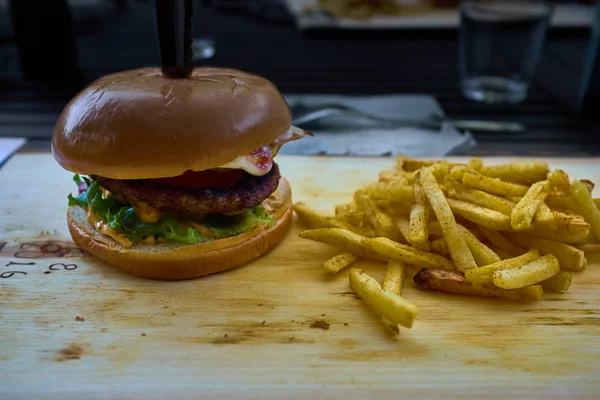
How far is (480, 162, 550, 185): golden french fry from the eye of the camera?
3072mm

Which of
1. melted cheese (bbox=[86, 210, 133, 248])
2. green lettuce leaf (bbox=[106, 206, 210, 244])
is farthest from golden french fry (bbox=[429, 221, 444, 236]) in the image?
melted cheese (bbox=[86, 210, 133, 248])

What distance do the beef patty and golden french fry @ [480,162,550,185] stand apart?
1.29 metres

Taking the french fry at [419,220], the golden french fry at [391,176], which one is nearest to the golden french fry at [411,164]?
the golden french fry at [391,176]

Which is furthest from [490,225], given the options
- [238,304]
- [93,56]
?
[93,56]

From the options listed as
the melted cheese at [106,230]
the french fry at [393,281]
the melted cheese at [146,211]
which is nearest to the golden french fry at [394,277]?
the french fry at [393,281]

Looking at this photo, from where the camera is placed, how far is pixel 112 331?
8.04ft

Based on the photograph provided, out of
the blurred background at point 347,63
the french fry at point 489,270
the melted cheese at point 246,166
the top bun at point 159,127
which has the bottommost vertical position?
the blurred background at point 347,63

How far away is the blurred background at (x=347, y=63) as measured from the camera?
15.8 feet

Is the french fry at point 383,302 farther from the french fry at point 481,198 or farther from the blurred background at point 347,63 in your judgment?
the blurred background at point 347,63

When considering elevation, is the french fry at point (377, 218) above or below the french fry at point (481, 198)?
below

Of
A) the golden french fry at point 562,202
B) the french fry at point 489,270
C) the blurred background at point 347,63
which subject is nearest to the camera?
the french fry at point 489,270

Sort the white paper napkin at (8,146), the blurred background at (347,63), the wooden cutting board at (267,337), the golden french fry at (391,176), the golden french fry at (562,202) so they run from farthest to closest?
1. the blurred background at (347,63)
2. the white paper napkin at (8,146)
3. the golden french fry at (391,176)
4. the golden french fry at (562,202)
5. the wooden cutting board at (267,337)

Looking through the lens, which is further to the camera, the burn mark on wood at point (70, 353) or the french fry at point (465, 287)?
the french fry at point (465, 287)

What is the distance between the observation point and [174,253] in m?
2.78
